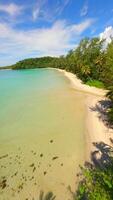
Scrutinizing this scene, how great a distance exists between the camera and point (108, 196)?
6.13 metres

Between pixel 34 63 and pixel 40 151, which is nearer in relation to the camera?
pixel 40 151

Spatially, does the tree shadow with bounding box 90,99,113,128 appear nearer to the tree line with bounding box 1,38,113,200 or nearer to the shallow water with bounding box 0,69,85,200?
the tree line with bounding box 1,38,113,200

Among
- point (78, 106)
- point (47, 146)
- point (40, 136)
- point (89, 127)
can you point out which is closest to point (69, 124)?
point (89, 127)

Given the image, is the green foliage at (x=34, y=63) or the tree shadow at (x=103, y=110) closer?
the tree shadow at (x=103, y=110)

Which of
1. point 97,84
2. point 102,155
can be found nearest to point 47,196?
point 102,155

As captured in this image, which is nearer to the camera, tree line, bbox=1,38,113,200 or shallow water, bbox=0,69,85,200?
tree line, bbox=1,38,113,200

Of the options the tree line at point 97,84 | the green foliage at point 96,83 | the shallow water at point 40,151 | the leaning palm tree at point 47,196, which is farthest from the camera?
the green foliage at point 96,83

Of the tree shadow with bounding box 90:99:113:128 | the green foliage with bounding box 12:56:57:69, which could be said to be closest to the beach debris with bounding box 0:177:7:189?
the tree shadow with bounding box 90:99:113:128

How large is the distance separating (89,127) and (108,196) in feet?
51.0

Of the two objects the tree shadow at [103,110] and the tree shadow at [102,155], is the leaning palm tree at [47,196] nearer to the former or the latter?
the tree shadow at [102,155]

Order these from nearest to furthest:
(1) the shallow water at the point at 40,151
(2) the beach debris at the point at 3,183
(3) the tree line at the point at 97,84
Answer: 1. (3) the tree line at the point at 97,84
2. (1) the shallow water at the point at 40,151
3. (2) the beach debris at the point at 3,183

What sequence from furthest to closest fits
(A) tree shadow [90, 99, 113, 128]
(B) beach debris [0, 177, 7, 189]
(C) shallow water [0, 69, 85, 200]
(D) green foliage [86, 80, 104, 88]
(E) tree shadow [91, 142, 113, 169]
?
(D) green foliage [86, 80, 104, 88], (A) tree shadow [90, 99, 113, 128], (E) tree shadow [91, 142, 113, 169], (B) beach debris [0, 177, 7, 189], (C) shallow water [0, 69, 85, 200]

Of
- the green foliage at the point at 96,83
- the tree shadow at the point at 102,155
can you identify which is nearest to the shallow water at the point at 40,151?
the tree shadow at the point at 102,155

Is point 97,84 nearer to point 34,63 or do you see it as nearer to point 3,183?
point 3,183
